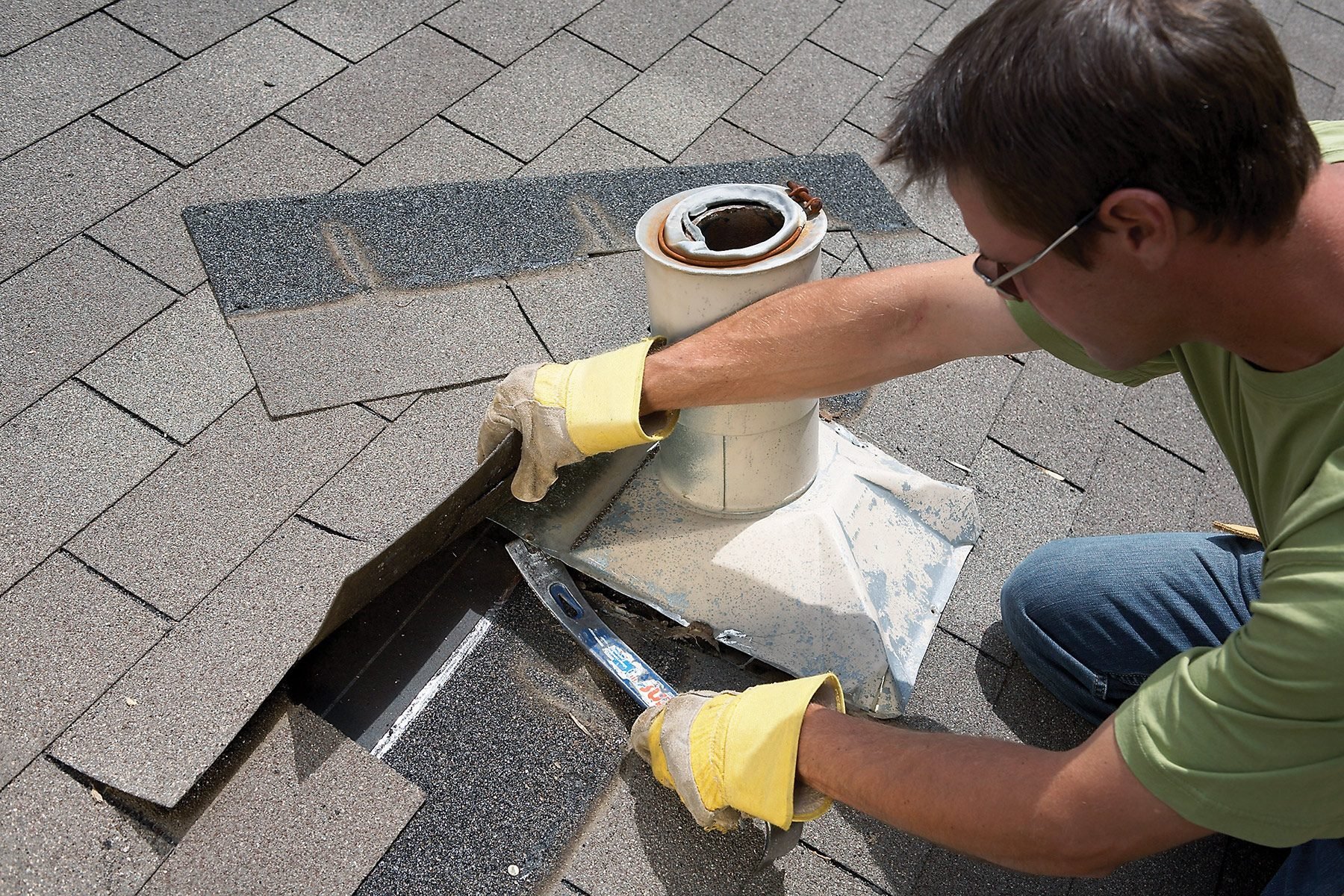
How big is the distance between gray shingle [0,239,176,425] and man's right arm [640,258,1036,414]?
4.49 feet

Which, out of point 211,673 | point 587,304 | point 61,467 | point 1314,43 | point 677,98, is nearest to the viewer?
point 211,673

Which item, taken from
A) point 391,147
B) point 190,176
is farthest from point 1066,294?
point 190,176

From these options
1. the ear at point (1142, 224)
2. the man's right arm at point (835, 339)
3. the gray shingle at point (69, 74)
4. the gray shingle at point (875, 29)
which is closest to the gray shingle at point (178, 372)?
the gray shingle at point (69, 74)

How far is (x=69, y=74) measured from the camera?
3.09 m

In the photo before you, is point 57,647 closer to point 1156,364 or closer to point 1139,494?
point 1156,364

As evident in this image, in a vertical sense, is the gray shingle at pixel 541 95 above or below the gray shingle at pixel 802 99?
above

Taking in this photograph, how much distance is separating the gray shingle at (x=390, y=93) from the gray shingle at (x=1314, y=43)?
3.38 meters

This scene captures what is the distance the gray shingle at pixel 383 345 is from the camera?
2510 mm

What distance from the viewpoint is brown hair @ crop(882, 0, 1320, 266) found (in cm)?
134

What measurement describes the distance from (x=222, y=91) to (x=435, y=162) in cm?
70

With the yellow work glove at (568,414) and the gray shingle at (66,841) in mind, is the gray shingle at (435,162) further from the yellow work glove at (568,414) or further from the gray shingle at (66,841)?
the gray shingle at (66,841)

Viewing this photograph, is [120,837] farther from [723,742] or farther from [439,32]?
[439,32]

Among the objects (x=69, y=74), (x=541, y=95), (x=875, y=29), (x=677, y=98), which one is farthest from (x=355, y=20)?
(x=875, y=29)

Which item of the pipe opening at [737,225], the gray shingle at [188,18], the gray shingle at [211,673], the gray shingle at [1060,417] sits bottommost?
the gray shingle at [1060,417]
